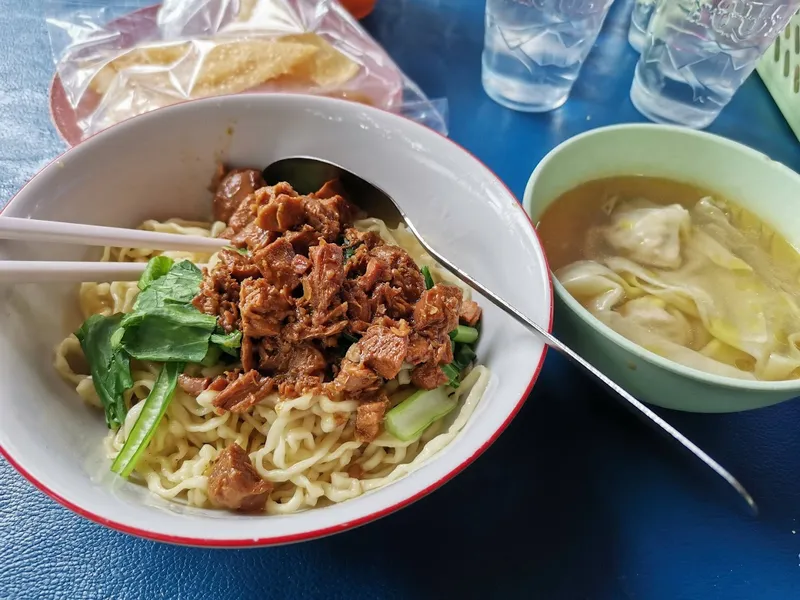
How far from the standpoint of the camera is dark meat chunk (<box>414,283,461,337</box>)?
1461 millimetres

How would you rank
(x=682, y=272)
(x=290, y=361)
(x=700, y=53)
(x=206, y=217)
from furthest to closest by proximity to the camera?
1. (x=700, y=53)
2. (x=206, y=217)
3. (x=682, y=272)
4. (x=290, y=361)

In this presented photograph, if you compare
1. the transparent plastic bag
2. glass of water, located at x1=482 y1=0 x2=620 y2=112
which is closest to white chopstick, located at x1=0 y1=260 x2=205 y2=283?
the transparent plastic bag

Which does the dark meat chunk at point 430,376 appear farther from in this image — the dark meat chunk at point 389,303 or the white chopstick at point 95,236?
the white chopstick at point 95,236

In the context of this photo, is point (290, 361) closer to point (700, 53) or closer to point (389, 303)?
point (389, 303)

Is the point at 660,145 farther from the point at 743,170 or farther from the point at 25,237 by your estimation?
the point at 25,237

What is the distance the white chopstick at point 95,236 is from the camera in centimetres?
135

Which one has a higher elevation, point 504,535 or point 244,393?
point 244,393

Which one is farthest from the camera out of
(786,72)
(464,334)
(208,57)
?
(786,72)

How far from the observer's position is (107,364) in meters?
1.47

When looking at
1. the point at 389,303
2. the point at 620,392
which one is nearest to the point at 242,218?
the point at 389,303

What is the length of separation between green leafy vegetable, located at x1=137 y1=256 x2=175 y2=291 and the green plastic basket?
2580 millimetres

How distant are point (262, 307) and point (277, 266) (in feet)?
0.42

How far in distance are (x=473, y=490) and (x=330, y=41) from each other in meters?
1.92

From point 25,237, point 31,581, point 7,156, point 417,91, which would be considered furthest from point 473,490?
point 7,156
